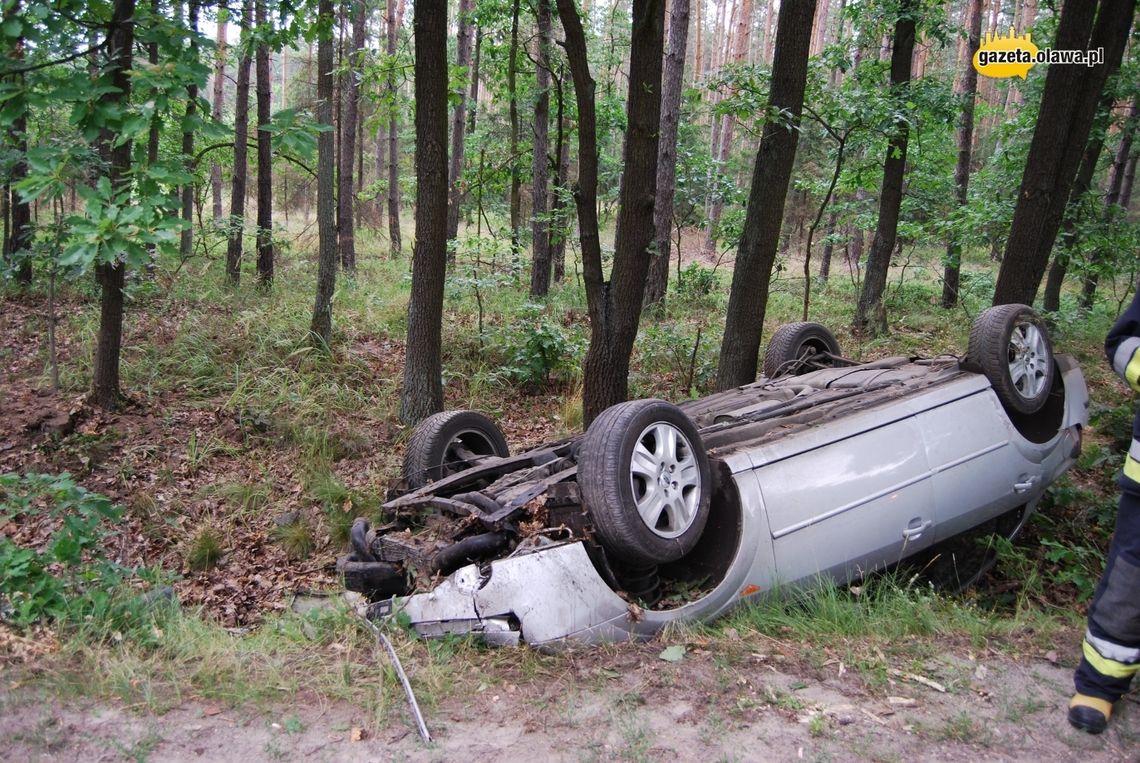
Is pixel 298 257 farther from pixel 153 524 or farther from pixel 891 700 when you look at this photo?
pixel 891 700

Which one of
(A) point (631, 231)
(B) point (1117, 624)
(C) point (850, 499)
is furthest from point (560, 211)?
A: (B) point (1117, 624)

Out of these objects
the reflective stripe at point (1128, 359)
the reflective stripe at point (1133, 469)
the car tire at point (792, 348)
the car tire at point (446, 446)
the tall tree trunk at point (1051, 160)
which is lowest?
the car tire at point (446, 446)

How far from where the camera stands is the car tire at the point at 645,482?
12.2 ft

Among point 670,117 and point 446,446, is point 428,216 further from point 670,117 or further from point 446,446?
point 670,117

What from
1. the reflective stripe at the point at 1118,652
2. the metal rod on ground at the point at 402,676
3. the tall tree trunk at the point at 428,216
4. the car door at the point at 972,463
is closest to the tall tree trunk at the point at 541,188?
the tall tree trunk at the point at 428,216

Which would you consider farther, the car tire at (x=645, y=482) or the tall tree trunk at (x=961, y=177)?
the tall tree trunk at (x=961, y=177)

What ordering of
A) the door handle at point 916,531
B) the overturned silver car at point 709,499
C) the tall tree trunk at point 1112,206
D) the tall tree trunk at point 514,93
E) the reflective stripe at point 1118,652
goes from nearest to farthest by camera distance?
1. the reflective stripe at point 1118,652
2. the overturned silver car at point 709,499
3. the door handle at point 916,531
4. the tall tree trunk at point 514,93
5. the tall tree trunk at point 1112,206

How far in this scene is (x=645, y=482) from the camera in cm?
400

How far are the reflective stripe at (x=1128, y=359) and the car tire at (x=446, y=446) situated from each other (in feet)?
11.6

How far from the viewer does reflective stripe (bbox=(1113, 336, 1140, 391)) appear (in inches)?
122

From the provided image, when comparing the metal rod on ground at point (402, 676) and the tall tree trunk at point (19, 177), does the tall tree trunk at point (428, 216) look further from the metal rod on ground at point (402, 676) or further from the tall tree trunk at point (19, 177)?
the metal rod on ground at point (402, 676)

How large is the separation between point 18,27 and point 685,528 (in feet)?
13.3

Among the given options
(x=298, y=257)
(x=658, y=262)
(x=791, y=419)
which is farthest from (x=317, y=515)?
(x=298, y=257)

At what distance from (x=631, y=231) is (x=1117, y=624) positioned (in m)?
4.88
